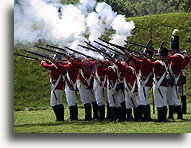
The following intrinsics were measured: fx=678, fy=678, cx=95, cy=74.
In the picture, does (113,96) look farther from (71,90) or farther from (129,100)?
(71,90)

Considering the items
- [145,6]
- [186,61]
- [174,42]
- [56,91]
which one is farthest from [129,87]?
[145,6]

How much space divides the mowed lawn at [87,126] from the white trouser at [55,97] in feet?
1.01

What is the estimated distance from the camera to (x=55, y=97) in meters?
13.8

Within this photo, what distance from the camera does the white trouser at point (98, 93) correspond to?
13750 millimetres

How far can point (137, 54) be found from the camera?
1298 centimetres

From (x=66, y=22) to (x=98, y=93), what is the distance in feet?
5.78

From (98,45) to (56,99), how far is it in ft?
5.02

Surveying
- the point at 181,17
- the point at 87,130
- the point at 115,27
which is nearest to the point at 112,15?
the point at 115,27

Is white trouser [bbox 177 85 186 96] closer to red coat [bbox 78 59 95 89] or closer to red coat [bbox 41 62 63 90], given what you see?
red coat [bbox 78 59 95 89]

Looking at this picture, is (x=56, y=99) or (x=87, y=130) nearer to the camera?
(x=87, y=130)

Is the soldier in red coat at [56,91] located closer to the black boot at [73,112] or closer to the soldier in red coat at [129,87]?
the black boot at [73,112]

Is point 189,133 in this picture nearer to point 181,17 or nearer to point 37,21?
point 181,17

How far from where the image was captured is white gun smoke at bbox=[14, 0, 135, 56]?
40.7 ft

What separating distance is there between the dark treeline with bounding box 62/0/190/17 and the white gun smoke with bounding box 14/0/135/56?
0.11 meters
